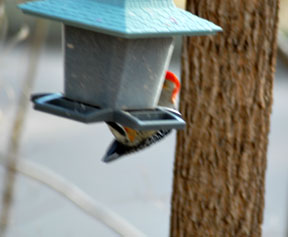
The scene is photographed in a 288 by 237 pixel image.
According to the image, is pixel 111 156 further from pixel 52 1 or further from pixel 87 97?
pixel 52 1

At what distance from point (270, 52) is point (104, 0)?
2.79 ft

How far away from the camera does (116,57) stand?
142 centimetres

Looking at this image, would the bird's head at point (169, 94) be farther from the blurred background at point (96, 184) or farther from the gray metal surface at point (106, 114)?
the blurred background at point (96, 184)

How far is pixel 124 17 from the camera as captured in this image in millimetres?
1330

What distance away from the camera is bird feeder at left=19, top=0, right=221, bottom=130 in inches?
52.9

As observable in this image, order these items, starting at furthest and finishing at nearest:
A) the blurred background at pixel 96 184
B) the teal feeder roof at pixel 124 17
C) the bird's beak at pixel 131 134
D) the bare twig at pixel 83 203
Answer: the blurred background at pixel 96 184 → the bare twig at pixel 83 203 → the bird's beak at pixel 131 134 → the teal feeder roof at pixel 124 17

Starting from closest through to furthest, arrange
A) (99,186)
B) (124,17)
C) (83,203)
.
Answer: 1. (124,17)
2. (83,203)
3. (99,186)

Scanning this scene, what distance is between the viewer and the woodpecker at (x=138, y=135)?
1643 mm

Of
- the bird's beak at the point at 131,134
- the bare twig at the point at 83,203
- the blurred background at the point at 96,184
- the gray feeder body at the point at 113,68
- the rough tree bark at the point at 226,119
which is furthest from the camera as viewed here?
the blurred background at the point at 96,184

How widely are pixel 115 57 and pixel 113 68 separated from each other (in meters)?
0.02

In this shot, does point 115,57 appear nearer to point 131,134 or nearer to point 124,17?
point 124,17

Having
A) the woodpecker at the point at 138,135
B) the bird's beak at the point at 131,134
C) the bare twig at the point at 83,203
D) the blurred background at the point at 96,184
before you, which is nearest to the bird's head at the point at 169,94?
the woodpecker at the point at 138,135

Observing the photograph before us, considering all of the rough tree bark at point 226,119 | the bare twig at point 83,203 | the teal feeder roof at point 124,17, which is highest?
the teal feeder roof at point 124,17

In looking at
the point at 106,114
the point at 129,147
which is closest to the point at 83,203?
the point at 129,147
